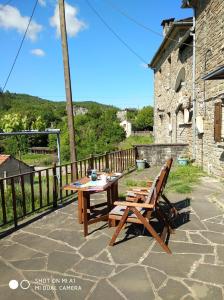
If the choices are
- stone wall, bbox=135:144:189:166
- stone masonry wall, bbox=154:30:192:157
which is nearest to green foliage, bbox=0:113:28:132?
stone masonry wall, bbox=154:30:192:157

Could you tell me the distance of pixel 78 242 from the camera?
3641 mm

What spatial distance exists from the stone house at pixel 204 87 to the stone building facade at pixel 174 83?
0.04m

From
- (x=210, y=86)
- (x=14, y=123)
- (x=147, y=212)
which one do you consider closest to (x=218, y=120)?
(x=210, y=86)

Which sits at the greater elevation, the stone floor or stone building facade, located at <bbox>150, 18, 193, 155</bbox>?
stone building facade, located at <bbox>150, 18, 193, 155</bbox>

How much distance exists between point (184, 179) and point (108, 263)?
502 cm

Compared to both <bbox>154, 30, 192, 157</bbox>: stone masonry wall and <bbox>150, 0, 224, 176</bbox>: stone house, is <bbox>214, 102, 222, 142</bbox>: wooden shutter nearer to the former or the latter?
<bbox>150, 0, 224, 176</bbox>: stone house

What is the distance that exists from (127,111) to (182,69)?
190 ft

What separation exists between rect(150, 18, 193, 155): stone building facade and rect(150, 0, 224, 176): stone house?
40 mm

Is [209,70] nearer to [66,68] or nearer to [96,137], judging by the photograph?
[66,68]

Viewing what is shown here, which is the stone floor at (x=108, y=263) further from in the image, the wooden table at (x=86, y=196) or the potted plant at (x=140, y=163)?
the potted plant at (x=140, y=163)

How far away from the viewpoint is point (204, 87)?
28.0 feet

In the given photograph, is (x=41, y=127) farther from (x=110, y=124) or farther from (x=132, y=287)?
(x=132, y=287)

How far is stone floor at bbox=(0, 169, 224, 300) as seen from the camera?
2547 mm

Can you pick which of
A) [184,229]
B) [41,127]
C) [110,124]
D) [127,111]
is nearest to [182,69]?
[184,229]
